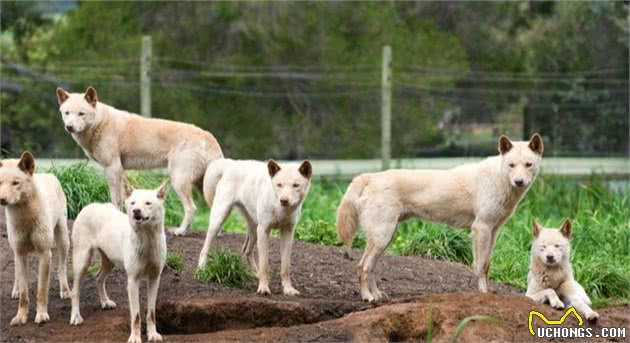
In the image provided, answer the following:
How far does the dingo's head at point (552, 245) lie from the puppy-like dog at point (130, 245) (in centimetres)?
267

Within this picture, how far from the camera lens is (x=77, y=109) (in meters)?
10.1

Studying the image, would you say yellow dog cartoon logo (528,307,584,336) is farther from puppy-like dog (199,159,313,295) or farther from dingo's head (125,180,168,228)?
dingo's head (125,180,168,228)

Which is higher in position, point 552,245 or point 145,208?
point 145,208

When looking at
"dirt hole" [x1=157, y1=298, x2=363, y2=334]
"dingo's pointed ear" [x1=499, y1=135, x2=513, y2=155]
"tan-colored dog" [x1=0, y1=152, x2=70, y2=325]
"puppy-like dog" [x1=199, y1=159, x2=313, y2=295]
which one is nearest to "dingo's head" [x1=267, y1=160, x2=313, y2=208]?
"puppy-like dog" [x1=199, y1=159, x2=313, y2=295]

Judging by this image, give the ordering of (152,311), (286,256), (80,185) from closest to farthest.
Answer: (152,311) < (286,256) < (80,185)

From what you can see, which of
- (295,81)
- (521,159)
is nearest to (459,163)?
(295,81)

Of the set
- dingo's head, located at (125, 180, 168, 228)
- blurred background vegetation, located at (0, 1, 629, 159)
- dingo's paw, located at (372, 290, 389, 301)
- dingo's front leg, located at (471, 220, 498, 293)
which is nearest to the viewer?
dingo's head, located at (125, 180, 168, 228)

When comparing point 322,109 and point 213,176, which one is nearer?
point 213,176

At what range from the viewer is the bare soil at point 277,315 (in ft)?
25.3

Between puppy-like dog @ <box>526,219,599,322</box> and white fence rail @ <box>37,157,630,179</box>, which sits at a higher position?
puppy-like dog @ <box>526,219,599,322</box>

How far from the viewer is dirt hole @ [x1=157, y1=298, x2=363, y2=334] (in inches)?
321

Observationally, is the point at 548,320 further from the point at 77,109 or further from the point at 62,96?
the point at 62,96

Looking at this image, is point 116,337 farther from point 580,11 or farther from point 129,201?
point 580,11

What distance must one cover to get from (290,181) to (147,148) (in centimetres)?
237
